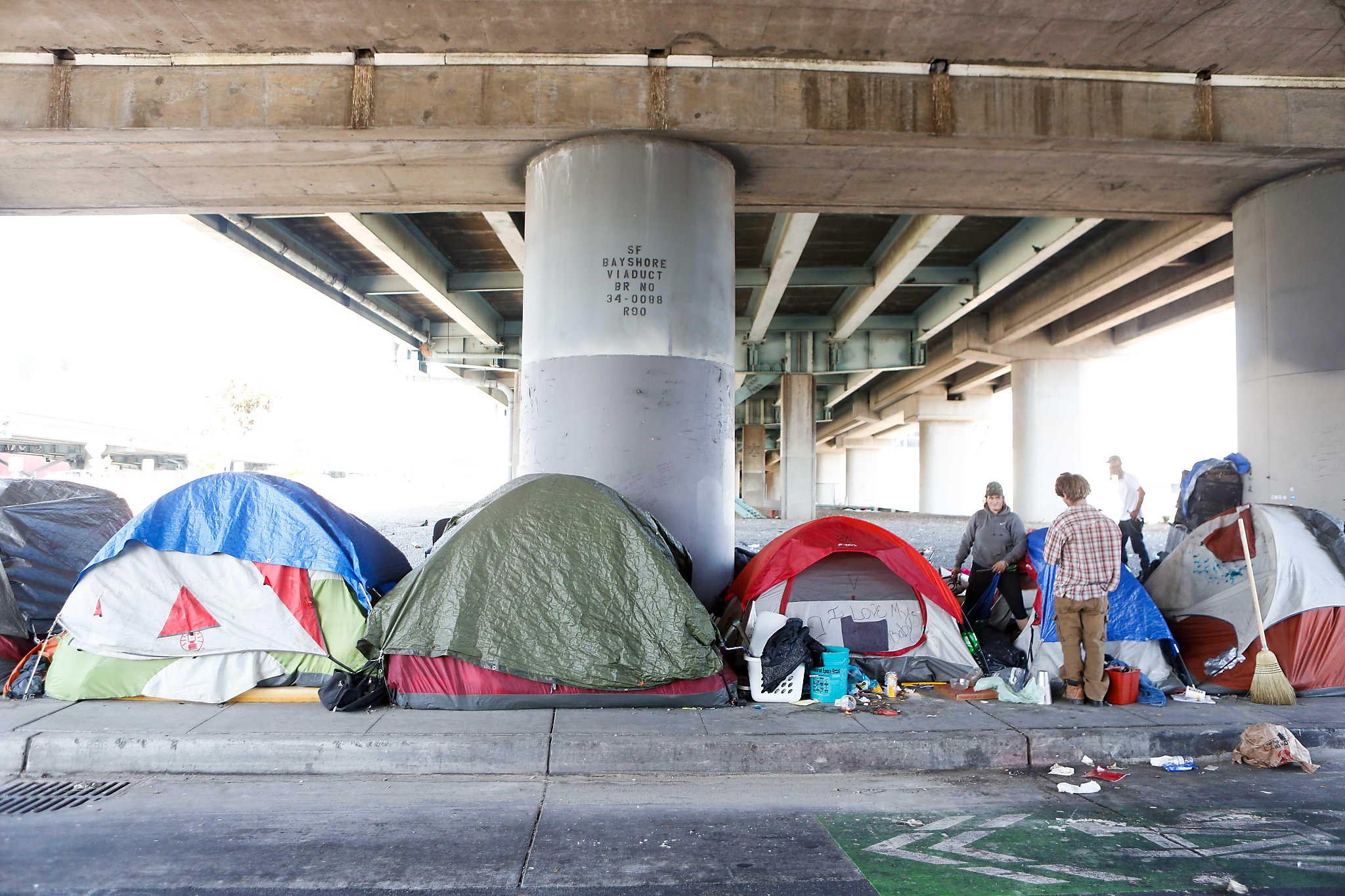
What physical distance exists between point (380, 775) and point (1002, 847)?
358 cm

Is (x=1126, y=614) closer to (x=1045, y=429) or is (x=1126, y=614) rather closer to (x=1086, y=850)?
(x=1086, y=850)

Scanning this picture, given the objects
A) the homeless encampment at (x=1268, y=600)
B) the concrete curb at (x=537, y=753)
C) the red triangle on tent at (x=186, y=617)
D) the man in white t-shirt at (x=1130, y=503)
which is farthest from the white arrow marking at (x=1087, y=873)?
the man in white t-shirt at (x=1130, y=503)

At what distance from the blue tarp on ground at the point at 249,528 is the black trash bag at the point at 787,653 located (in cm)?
310

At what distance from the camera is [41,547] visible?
23.2ft

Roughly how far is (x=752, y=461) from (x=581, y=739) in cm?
4858

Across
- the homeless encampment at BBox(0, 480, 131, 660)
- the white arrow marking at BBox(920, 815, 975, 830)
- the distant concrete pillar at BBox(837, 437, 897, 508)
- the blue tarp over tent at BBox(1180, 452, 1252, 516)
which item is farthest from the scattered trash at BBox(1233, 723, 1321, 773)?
the distant concrete pillar at BBox(837, 437, 897, 508)

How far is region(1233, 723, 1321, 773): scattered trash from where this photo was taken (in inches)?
199

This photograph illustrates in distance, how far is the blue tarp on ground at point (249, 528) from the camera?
236 inches

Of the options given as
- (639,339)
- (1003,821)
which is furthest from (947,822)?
(639,339)

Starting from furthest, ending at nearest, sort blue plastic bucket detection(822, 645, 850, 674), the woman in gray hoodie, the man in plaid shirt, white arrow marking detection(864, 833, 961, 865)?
1. the woman in gray hoodie
2. blue plastic bucket detection(822, 645, 850, 674)
3. the man in plaid shirt
4. white arrow marking detection(864, 833, 961, 865)

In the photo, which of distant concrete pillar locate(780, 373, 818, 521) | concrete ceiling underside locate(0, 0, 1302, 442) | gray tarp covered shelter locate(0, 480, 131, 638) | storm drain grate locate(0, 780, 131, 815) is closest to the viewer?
storm drain grate locate(0, 780, 131, 815)

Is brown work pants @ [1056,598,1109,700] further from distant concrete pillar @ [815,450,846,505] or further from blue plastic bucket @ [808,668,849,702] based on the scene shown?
distant concrete pillar @ [815,450,846,505]

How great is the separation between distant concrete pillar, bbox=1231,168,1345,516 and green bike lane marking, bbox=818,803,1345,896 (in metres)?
5.51

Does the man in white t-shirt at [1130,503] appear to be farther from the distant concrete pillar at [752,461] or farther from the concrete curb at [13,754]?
the distant concrete pillar at [752,461]
